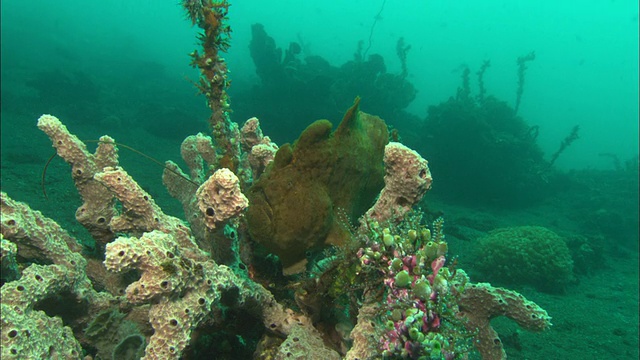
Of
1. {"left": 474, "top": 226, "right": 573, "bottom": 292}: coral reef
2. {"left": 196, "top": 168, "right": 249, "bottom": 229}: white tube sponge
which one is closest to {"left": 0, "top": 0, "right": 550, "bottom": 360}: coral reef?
{"left": 196, "top": 168, "right": 249, "bottom": 229}: white tube sponge

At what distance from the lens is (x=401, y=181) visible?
2.91 metres

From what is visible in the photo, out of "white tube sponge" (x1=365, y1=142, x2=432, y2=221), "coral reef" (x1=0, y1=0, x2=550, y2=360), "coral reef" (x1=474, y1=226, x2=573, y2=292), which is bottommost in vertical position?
"coral reef" (x1=0, y1=0, x2=550, y2=360)

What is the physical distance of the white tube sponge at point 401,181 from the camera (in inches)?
112

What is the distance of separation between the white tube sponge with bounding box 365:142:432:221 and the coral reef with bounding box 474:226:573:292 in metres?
6.58

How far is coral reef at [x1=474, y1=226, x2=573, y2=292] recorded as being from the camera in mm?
8219

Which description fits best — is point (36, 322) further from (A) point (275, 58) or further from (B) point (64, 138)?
(A) point (275, 58)

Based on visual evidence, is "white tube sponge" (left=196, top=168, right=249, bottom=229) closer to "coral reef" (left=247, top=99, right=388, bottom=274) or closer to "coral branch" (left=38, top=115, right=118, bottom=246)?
"coral reef" (left=247, top=99, right=388, bottom=274)

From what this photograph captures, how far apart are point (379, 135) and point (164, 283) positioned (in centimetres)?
228

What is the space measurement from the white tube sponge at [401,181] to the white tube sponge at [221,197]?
3.81ft

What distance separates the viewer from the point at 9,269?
2.40m

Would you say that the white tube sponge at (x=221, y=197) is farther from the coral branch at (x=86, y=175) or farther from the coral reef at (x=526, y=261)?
the coral reef at (x=526, y=261)

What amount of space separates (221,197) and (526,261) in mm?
8488

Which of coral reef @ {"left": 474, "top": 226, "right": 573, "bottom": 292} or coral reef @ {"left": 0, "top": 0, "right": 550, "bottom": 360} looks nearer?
coral reef @ {"left": 0, "top": 0, "right": 550, "bottom": 360}

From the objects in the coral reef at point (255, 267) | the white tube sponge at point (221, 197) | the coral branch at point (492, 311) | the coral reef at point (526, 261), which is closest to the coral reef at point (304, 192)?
the coral reef at point (255, 267)
